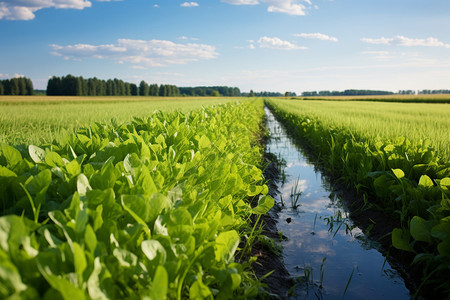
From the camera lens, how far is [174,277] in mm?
1331

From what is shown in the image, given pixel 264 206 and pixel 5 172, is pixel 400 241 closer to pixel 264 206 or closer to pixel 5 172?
pixel 264 206

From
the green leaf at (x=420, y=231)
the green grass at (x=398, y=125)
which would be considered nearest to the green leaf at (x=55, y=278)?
the green leaf at (x=420, y=231)

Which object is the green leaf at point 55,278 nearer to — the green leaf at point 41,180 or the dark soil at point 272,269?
the green leaf at point 41,180

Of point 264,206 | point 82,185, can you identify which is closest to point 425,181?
point 264,206

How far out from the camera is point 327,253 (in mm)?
3033

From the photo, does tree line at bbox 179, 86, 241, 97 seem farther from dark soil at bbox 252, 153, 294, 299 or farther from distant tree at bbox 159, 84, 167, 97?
dark soil at bbox 252, 153, 294, 299

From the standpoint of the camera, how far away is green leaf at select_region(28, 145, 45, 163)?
1.98 m

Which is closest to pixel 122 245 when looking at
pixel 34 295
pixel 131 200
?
pixel 131 200

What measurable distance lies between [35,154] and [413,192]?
10.5 ft

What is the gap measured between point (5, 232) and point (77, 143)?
147cm

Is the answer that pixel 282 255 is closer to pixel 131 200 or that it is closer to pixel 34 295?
pixel 131 200

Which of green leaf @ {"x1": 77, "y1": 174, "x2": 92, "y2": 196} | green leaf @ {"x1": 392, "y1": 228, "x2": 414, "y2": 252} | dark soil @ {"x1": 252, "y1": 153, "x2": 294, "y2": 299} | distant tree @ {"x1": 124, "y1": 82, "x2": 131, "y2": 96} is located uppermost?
distant tree @ {"x1": 124, "y1": 82, "x2": 131, "y2": 96}

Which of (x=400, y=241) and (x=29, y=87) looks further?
(x=29, y=87)

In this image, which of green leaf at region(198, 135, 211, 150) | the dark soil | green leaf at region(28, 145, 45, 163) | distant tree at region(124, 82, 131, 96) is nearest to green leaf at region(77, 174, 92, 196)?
green leaf at region(28, 145, 45, 163)
